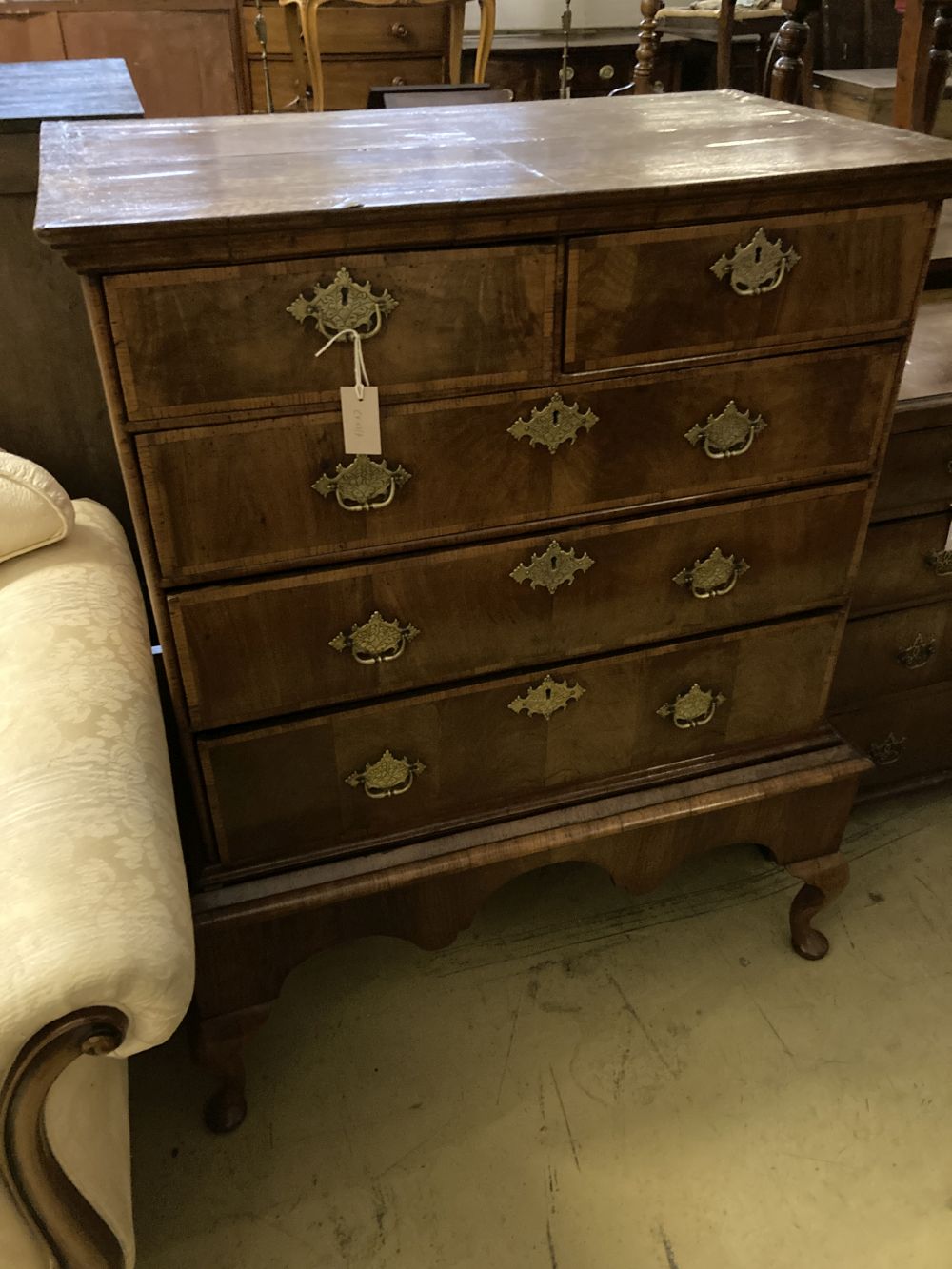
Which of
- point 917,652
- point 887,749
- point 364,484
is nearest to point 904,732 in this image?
point 887,749

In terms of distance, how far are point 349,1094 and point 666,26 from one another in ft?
11.9

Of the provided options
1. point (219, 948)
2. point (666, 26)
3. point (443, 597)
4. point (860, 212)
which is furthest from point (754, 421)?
point (666, 26)

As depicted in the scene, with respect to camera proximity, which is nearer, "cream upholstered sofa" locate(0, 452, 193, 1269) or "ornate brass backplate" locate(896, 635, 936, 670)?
"cream upholstered sofa" locate(0, 452, 193, 1269)

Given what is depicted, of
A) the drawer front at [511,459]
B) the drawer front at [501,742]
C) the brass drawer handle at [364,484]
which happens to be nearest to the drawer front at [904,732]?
the drawer front at [501,742]

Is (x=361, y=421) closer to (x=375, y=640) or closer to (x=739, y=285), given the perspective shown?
(x=375, y=640)

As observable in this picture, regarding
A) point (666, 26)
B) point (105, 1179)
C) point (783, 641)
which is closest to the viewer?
point (105, 1179)

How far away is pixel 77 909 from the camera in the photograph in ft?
2.56

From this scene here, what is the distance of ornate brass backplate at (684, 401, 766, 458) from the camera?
1079 millimetres

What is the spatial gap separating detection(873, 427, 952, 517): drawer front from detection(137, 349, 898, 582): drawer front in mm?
204

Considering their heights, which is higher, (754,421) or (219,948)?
(754,421)

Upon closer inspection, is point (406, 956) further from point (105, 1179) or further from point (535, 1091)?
point (105, 1179)

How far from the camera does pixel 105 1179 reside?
3.10ft

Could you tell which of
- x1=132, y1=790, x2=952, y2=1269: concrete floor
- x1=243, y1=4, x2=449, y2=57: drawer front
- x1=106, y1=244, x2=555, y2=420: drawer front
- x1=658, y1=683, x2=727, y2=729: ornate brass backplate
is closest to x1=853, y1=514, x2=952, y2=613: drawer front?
x1=658, y1=683, x2=727, y2=729: ornate brass backplate

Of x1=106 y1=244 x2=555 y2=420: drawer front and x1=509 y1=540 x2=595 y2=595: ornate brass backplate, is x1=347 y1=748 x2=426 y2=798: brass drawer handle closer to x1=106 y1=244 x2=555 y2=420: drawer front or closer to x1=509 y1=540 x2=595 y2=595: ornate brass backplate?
x1=509 y1=540 x2=595 y2=595: ornate brass backplate
